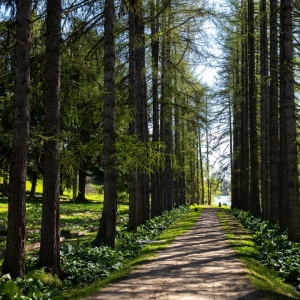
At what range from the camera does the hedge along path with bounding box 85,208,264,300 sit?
624 centimetres

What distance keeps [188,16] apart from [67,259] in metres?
11.7

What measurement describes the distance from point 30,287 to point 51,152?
2.74 metres

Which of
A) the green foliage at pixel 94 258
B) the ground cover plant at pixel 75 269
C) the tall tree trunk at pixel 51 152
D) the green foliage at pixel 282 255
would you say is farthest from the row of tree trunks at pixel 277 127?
the tall tree trunk at pixel 51 152

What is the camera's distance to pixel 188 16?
653 inches

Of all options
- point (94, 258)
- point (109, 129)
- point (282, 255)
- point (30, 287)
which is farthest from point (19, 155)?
point (282, 255)

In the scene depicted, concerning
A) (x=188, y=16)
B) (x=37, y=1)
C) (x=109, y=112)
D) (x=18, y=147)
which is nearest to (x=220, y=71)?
(x=188, y=16)

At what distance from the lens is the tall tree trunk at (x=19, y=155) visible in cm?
656

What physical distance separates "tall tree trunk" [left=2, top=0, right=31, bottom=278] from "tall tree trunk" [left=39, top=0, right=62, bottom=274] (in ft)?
3.45

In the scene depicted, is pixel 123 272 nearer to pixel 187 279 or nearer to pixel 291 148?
pixel 187 279

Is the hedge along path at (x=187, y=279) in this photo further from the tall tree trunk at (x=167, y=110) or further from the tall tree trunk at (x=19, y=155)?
the tall tree trunk at (x=167, y=110)

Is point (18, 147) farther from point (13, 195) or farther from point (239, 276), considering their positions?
point (239, 276)

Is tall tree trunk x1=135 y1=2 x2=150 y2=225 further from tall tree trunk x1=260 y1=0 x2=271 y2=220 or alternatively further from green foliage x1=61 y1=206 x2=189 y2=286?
tall tree trunk x1=260 y1=0 x2=271 y2=220

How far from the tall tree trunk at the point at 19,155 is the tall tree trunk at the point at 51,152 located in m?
1.05

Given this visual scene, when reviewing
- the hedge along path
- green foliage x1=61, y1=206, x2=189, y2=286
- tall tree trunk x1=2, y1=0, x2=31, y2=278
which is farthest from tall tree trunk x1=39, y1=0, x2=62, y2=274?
the hedge along path
